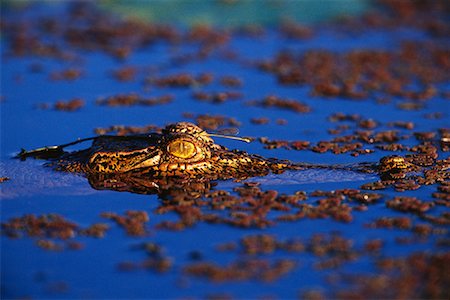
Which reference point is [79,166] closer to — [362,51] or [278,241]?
[278,241]

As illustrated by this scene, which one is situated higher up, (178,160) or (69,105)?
(69,105)

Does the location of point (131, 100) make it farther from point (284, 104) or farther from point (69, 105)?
point (284, 104)

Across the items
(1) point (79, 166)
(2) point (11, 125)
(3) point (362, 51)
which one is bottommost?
(1) point (79, 166)

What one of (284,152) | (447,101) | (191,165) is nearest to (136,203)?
(191,165)

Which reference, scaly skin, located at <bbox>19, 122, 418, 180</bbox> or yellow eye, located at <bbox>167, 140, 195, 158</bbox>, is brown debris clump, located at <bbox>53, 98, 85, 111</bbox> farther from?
yellow eye, located at <bbox>167, 140, 195, 158</bbox>

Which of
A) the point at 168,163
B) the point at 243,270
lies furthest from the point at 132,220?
the point at 243,270

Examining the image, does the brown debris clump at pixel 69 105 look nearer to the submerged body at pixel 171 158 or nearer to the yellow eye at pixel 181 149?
the submerged body at pixel 171 158
